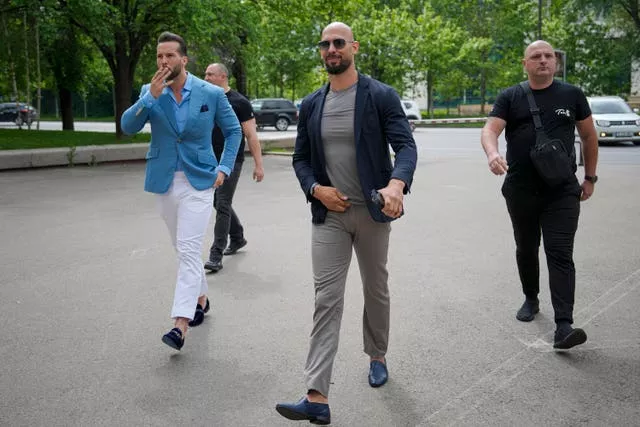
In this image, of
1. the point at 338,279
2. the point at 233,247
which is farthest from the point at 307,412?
the point at 233,247

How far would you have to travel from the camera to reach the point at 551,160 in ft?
14.7

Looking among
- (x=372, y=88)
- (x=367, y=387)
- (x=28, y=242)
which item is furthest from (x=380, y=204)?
(x=28, y=242)

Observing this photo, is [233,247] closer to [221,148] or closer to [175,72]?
[221,148]

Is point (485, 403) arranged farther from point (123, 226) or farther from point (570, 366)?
point (123, 226)

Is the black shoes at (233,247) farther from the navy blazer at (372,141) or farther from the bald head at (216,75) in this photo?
the navy blazer at (372,141)

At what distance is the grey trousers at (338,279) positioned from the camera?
350 cm

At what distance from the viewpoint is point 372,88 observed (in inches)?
143

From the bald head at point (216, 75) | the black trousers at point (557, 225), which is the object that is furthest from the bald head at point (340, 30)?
the bald head at point (216, 75)

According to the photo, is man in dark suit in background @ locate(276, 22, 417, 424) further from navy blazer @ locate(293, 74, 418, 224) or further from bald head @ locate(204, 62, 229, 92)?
bald head @ locate(204, 62, 229, 92)

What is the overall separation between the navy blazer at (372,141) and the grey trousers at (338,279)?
0.30 ft

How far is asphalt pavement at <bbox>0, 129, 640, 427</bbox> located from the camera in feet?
12.0

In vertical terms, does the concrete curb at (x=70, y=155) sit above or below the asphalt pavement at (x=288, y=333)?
above

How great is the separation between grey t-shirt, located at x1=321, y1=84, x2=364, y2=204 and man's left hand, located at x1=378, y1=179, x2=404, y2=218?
0.91 feet

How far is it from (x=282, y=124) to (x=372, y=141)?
117 feet
